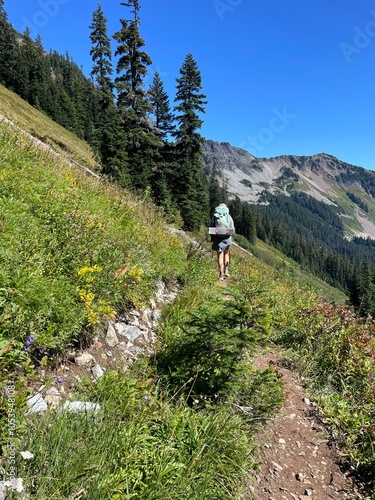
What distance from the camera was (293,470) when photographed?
3.38m

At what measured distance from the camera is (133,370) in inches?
142

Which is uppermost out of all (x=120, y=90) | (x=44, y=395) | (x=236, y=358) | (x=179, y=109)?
(x=179, y=109)

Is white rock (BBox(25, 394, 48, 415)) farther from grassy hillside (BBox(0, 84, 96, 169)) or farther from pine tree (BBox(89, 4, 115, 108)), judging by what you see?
pine tree (BBox(89, 4, 115, 108))

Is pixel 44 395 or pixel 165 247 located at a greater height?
pixel 165 247

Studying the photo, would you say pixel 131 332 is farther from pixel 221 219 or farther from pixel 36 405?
pixel 221 219

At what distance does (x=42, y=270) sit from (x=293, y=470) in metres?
3.43

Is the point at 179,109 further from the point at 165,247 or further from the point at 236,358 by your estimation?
the point at 236,358

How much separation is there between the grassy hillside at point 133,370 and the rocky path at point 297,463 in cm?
24

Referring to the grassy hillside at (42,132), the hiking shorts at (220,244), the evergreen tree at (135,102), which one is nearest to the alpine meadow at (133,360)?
the hiking shorts at (220,244)

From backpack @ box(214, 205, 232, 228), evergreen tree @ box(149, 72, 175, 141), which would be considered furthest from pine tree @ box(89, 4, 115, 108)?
backpack @ box(214, 205, 232, 228)

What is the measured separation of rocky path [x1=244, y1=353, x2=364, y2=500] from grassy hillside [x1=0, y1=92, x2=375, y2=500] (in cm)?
24

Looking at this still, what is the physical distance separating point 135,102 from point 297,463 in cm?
3378

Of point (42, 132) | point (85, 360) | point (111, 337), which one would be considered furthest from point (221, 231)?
point (42, 132)

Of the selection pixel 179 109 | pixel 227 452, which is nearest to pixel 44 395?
pixel 227 452
